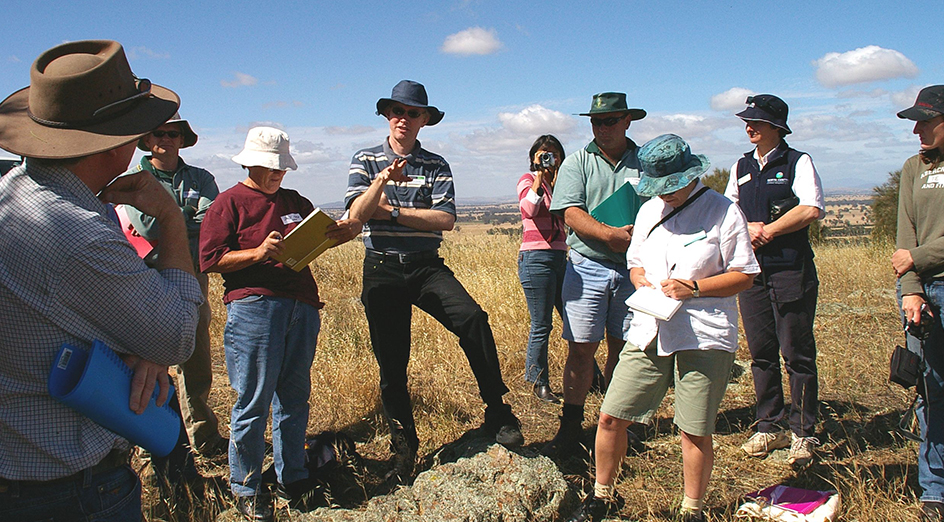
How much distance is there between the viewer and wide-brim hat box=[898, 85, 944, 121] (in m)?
3.33

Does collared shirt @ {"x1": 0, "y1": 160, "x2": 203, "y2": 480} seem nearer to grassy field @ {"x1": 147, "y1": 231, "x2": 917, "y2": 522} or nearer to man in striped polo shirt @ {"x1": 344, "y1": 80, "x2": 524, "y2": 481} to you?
man in striped polo shirt @ {"x1": 344, "y1": 80, "x2": 524, "y2": 481}

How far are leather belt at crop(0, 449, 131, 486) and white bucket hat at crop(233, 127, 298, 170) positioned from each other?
179 centimetres

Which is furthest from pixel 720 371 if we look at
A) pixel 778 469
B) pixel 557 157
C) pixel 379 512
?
pixel 557 157

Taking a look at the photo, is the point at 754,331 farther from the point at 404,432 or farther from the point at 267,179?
the point at 267,179

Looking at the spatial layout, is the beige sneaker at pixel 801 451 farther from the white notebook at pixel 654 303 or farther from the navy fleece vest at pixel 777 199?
the white notebook at pixel 654 303

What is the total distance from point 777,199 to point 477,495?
9.10 ft

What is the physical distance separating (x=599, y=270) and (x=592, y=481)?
52.6 inches

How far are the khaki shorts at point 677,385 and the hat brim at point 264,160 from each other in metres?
2.12

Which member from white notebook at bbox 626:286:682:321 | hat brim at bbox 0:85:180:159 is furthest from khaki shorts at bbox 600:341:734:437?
hat brim at bbox 0:85:180:159

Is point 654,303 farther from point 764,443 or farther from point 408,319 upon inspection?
point 764,443

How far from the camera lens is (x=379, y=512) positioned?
10.8 ft

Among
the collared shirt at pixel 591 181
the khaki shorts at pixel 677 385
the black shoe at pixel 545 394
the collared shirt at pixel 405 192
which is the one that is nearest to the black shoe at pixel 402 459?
the collared shirt at pixel 405 192

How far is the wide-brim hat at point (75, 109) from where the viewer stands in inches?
67.1

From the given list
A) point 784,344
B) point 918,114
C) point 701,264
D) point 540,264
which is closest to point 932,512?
point 784,344
